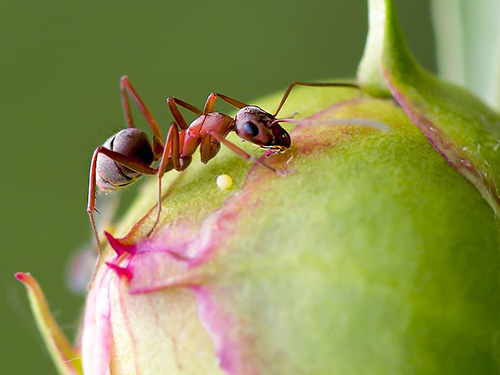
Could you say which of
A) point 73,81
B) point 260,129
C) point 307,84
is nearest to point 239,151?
point 260,129

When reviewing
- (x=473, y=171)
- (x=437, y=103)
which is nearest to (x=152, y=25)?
(x=437, y=103)

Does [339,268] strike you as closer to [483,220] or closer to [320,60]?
[483,220]

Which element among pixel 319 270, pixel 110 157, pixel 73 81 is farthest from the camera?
pixel 73 81

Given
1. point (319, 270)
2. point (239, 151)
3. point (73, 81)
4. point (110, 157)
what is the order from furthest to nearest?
point (73, 81)
point (110, 157)
point (239, 151)
point (319, 270)

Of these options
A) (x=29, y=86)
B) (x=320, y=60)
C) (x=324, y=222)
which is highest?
(x=324, y=222)

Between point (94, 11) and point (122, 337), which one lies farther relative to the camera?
point (94, 11)

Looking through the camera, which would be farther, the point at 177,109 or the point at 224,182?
the point at 177,109

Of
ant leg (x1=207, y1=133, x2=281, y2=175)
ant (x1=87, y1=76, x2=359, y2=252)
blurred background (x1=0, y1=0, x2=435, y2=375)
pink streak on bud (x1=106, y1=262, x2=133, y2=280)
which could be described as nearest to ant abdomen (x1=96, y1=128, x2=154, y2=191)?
ant (x1=87, y1=76, x2=359, y2=252)

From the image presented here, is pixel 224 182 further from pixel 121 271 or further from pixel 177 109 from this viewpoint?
pixel 177 109
